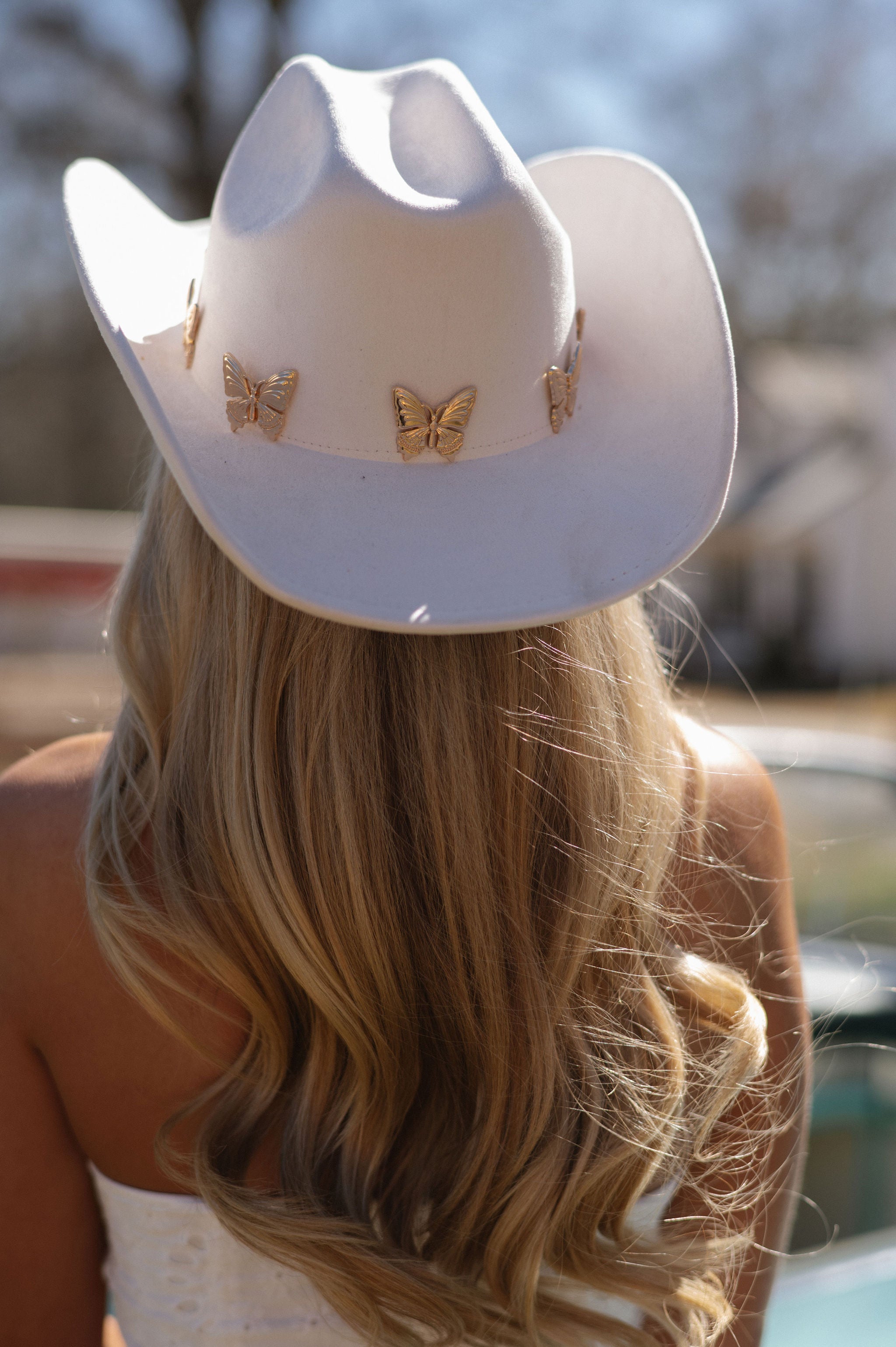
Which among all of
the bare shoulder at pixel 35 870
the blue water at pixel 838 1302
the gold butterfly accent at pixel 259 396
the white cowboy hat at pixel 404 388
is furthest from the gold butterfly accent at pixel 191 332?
the blue water at pixel 838 1302

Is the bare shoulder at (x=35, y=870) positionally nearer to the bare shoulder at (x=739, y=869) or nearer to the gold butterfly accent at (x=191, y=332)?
the gold butterfly accent at (x=191, y=332)

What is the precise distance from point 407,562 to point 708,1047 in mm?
755

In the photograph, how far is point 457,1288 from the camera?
1133mm

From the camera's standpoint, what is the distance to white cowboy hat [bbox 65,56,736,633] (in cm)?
101

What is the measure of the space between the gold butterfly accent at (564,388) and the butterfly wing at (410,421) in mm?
164

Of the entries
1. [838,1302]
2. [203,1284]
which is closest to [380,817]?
[203,1284]

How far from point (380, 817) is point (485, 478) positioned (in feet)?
1.25

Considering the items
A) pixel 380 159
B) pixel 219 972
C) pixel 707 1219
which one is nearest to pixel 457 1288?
pixel 707 1219

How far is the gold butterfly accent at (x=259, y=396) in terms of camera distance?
1.05 metres

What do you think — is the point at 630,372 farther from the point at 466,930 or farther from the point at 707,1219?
the point at 707,1219

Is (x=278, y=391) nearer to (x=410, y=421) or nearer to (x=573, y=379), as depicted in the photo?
(x=410, y=421)

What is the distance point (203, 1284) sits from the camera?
1.21 meters

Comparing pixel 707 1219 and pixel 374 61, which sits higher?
pixel 374 61

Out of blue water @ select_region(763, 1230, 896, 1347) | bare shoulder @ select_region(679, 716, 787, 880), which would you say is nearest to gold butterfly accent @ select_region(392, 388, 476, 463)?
bare shoulder @ select_region(679, 716, 787, 880)
